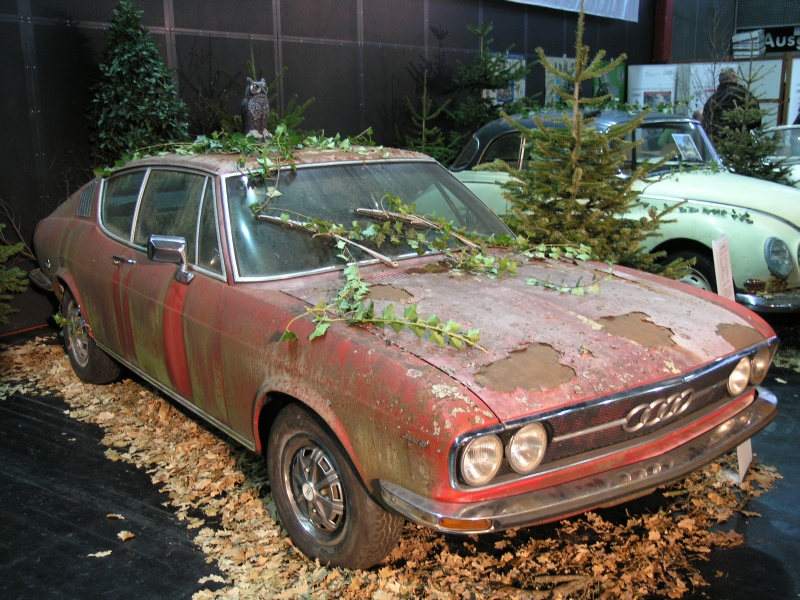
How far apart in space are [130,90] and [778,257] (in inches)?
227

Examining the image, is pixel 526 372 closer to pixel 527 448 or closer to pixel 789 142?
pixel 527 448

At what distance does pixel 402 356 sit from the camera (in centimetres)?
287

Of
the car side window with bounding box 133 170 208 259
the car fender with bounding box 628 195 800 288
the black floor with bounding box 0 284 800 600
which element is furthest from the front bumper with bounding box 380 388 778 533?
the car fender with bounding box 628 195 800 288

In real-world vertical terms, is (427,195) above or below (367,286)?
above

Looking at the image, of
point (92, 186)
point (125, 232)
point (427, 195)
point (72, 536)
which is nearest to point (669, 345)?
point (427, 195)

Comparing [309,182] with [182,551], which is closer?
[182,551]

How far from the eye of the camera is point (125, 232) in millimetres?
4637

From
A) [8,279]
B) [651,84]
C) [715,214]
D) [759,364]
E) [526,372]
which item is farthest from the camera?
[651,84]

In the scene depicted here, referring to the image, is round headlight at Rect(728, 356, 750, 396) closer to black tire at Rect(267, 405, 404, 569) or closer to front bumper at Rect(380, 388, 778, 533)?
front bumper at Rect(380, 388, 778, 533)

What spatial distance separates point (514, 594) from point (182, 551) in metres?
1.50

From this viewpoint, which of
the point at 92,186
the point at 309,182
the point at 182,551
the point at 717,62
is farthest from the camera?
the point at 717,62

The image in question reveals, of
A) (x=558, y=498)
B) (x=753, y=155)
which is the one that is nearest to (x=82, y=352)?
(x=558, y=498)

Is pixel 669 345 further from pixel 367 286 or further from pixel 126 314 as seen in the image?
pixel 126 314

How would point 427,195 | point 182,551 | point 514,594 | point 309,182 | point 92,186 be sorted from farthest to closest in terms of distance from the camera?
point 92,186, point 427,195, point 309,182, point 182,551, point 514,594
